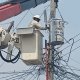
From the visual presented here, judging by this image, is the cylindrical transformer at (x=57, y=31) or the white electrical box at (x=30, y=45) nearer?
the white electrical box at (x=30, y=45)

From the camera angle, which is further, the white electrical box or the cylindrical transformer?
the cylindrical transformer

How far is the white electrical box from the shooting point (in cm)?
1123

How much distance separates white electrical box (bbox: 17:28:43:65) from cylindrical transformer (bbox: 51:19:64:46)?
303 centimetres

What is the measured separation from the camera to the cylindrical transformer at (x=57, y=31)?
14570 millimetres

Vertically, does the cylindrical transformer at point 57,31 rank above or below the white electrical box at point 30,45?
above

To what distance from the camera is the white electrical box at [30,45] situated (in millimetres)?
11234

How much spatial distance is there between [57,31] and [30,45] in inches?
136

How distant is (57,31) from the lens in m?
14.6

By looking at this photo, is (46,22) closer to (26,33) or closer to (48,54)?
(48,54)

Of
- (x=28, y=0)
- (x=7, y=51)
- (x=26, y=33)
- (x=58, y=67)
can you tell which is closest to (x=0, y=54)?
(x=7, y=51)

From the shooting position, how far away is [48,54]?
18781 mm

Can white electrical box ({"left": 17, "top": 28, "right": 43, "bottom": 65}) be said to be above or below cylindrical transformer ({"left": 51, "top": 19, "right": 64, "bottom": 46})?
below

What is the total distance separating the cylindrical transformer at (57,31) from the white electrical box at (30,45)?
3.03 meters

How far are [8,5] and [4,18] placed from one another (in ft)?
1.52
